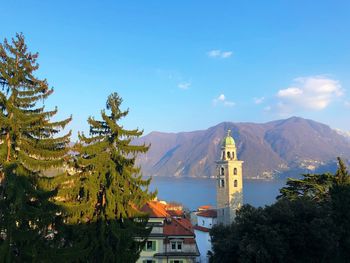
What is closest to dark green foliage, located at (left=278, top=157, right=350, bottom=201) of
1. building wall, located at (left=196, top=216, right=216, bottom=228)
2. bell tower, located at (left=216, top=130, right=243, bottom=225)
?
bell tower, located at (left=216, top=130, right=243, bottom=225)

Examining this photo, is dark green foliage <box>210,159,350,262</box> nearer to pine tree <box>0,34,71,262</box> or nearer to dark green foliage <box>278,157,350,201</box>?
dark green foliage <box>278,157,350,201</box>

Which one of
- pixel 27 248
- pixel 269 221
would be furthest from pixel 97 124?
pixel 269 221

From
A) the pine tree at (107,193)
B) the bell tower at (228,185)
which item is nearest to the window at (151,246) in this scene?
the pine tree at (107,193)

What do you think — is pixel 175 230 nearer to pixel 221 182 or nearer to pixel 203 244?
pixel 203 244

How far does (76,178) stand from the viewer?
21.6 m

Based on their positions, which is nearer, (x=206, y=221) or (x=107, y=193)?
(x=107, y=193)

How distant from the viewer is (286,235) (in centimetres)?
3278

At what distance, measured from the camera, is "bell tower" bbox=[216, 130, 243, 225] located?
63.6 meters

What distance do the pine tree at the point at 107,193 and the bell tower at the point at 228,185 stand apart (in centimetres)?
4290

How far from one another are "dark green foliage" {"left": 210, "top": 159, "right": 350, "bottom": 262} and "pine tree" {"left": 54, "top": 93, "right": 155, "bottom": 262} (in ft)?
44.7

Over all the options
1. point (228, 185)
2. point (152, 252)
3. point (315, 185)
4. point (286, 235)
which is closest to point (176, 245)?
point (152, 252)

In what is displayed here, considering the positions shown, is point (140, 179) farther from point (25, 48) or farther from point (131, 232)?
point (25, 48)

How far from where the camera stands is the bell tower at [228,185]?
209 feet

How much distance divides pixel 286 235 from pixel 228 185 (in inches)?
1256
